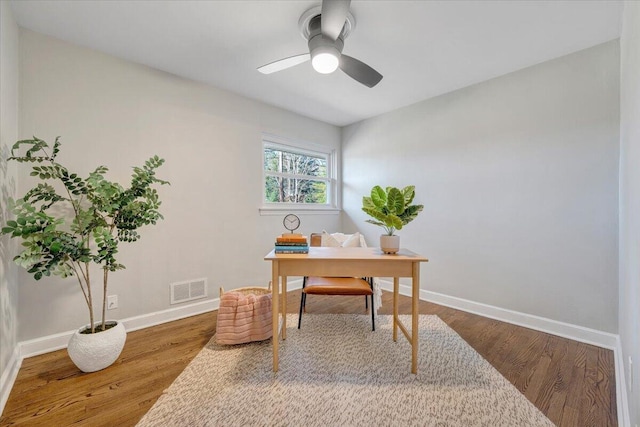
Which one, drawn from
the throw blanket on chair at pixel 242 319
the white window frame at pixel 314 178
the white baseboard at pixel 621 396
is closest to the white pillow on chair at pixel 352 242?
the throw blanket on chair at pixel 242 319

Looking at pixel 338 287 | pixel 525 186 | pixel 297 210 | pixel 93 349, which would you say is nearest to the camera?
pixel 93 349

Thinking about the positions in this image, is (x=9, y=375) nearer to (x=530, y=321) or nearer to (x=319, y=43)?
(x=319, y=43)

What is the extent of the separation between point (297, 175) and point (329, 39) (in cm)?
215

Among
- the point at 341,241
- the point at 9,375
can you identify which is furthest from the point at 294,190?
the point at 9,375

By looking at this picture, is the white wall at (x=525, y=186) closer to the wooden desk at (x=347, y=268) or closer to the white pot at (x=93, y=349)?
the wooden desk at (x=347, y=268)

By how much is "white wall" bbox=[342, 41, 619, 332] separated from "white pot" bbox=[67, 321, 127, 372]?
296 cm

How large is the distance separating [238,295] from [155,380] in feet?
2.29

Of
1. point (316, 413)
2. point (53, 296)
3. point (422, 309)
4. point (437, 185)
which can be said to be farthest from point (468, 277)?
point (53, 296)

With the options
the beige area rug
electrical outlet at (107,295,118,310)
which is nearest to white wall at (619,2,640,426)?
the beige area rug

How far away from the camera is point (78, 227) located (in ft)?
5.88

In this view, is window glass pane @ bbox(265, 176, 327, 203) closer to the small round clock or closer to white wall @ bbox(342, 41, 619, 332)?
white wall @ bbox(342, 41, 619, 332)

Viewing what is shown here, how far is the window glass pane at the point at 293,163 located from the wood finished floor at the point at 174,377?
1.99m

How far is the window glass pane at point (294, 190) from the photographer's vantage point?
344cm

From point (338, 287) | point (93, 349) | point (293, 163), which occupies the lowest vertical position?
point (93, 349)
